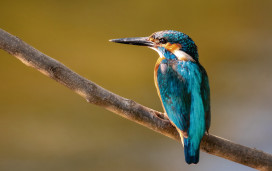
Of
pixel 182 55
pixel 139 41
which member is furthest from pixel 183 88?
pixel 139 41

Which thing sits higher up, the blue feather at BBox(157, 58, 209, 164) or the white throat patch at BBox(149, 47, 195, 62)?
the white throat patch at BBox(149, 47, 195, 62)

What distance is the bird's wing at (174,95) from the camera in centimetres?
132

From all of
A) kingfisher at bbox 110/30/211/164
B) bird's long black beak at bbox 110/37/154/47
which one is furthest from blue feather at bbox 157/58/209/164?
bird's long black beak at bbox 110/37/154/47

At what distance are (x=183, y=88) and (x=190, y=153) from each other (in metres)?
0.24

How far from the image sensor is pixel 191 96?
1.37 metres

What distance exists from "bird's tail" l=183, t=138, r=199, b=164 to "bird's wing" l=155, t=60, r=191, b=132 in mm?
49

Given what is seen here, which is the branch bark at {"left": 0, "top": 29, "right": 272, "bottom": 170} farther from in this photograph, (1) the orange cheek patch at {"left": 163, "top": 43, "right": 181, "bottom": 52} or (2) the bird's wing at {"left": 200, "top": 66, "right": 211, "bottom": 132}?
(1) the orange cheek patch at {"left": 163, "top": 43, "right": 181, "bottom": 52}

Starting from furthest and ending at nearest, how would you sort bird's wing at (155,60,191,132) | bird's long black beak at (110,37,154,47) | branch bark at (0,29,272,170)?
bird's long black beak at (110,37,154,47)
bird's wing at (155,60,191,132)
branch bark at (0,29,272,170)

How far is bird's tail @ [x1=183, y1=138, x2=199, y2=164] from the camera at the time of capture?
1265 mm

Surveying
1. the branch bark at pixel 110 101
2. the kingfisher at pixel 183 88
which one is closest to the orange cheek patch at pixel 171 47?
the kingfisher at pixel 183 88

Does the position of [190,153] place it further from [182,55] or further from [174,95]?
[182,55]

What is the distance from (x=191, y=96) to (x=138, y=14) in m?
1.68

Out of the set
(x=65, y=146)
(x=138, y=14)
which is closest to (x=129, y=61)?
(x=138, y=14)

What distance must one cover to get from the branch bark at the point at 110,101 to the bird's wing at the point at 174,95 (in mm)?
49
